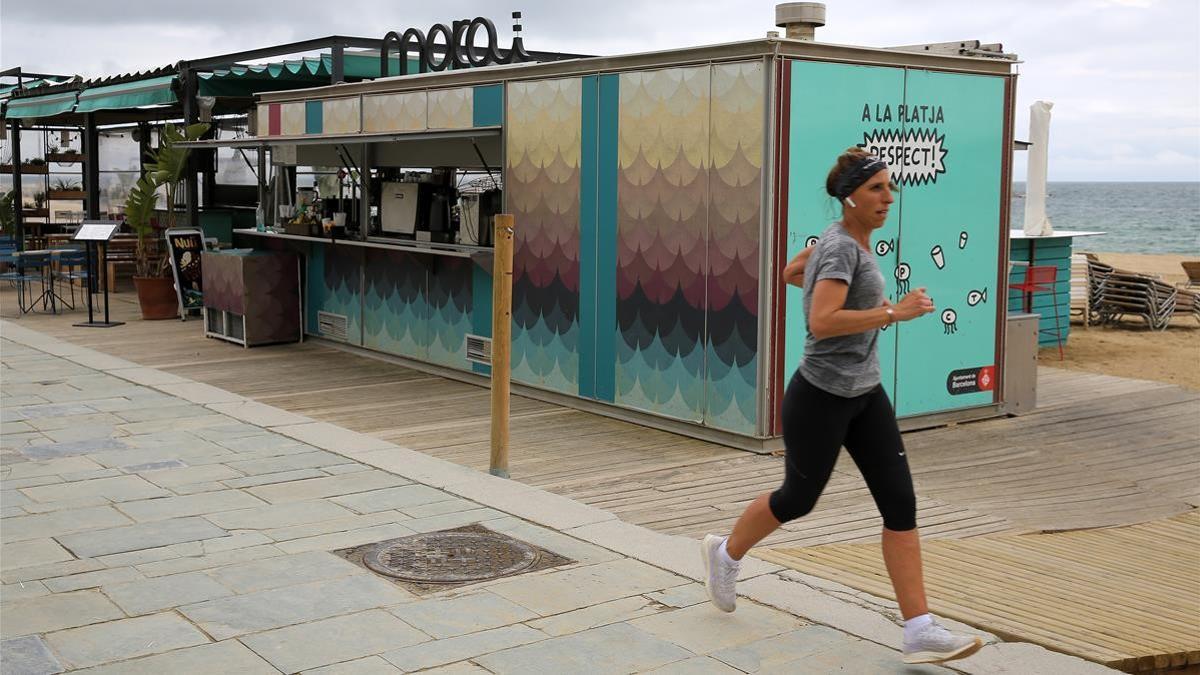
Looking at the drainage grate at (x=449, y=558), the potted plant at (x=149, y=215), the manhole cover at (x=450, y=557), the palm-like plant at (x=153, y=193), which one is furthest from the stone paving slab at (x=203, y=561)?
the palm-like plant at (x=153, y=193)

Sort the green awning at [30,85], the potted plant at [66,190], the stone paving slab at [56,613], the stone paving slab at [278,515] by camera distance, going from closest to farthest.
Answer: the stone paving slab at [56,613] → the stone paving slab at [278,515] → the green awning at [30,85] → the potted plant at [66,190]

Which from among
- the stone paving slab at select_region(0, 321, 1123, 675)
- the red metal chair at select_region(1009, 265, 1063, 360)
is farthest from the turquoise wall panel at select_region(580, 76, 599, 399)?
the red metal chair at select_region(1009, 265, 1063, 360)

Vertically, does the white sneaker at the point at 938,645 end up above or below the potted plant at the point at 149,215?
below

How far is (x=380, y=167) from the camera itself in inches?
503

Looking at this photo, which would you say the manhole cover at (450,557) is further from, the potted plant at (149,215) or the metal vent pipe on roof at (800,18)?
the potted plant at (149,215)

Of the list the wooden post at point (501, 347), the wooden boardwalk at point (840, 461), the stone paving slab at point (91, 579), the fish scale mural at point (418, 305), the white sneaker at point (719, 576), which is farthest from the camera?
the fish scale mural at point (418, 305)

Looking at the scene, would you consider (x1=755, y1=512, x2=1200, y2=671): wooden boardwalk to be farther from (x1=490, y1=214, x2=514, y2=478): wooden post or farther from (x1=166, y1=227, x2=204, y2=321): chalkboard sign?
(x1=166, y1=227, x2=204, y2=321): chalkboard sign

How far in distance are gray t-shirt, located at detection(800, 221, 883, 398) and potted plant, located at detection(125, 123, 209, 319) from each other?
1281 cm

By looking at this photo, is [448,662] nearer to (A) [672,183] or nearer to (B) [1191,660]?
(B) [1191,660]

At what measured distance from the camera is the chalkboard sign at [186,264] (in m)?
15.7

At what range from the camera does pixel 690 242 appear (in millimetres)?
8852

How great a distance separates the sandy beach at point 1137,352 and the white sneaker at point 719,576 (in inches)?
375

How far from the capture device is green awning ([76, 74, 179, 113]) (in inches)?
675

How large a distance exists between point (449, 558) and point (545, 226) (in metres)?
4.66
